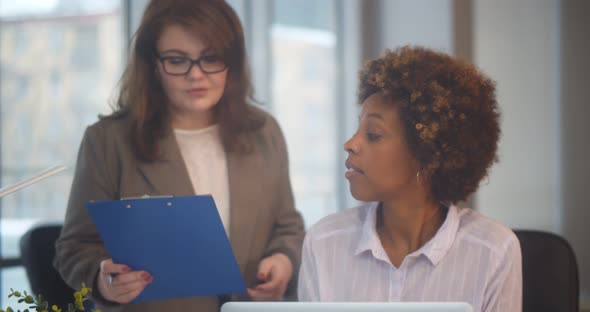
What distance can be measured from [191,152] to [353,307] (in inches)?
31.4

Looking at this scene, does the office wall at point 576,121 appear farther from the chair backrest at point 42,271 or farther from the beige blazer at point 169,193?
the chair backrest at point 42,271

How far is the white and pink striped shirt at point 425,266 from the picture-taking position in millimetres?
1296

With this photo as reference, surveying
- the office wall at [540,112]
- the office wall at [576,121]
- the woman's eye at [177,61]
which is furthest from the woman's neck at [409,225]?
the office wall at [576,121]

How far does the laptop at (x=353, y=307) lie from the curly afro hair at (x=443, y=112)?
43cm

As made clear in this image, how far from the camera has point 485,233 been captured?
134 centimetres

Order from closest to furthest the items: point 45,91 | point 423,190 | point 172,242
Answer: point 172,242 < point 423,190 < point 45,91

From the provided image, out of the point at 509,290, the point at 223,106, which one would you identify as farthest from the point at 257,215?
the point at 509,290

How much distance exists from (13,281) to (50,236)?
3263 mm

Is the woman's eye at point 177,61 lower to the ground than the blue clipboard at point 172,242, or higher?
higher

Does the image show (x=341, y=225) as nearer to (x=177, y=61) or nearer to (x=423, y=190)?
(x=423, y=190)

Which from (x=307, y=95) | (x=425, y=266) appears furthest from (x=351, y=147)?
(x=307, y=95)

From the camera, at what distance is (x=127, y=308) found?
5.22 feet

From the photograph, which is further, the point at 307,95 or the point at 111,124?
the point at 307,95

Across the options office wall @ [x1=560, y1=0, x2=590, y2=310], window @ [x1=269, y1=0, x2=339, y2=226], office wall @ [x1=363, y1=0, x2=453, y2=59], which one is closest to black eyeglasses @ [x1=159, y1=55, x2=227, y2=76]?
office wall @ [x1=363, y1=0, x2=453, y2=59]
